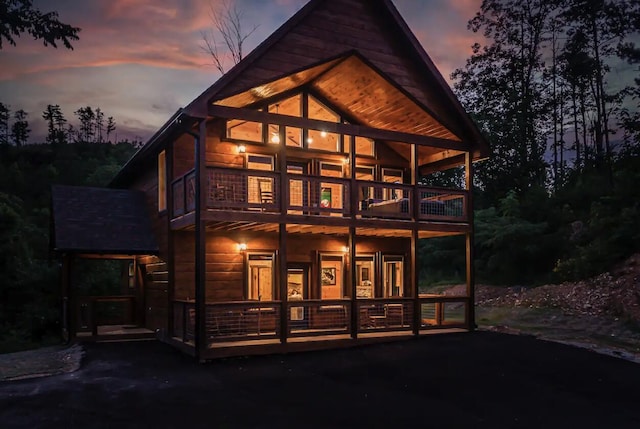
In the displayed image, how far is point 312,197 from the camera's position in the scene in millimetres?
14125

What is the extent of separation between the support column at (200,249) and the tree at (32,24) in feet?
15.3

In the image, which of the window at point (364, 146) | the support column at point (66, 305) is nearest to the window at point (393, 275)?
the window at point (364, 146)

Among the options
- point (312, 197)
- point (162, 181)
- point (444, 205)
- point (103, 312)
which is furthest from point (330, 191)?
point (103, 312)

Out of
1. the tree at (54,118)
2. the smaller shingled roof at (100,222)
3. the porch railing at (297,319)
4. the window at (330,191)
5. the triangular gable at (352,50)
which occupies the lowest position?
the porch railing at (297,319)

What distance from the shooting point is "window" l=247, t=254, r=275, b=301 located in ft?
48.5

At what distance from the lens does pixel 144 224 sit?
52.7ft

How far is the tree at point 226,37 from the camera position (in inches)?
1099

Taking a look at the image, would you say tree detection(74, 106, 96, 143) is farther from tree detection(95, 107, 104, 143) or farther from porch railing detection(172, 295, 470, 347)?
porch railing detection(172, 295, 470, 347)

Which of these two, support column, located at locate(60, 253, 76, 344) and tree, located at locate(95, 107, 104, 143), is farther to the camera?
tree, located at locate(95, 107, 104, 143)

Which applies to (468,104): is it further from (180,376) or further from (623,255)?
(180,376)

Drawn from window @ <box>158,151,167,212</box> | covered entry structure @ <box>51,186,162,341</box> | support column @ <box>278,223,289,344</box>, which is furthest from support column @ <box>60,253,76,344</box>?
support column @ <box>278,223,289,344</box>

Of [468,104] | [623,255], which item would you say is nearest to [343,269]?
[623,255]

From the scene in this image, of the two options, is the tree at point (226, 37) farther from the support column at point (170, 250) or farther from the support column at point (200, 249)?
the support column at point (200, 249)

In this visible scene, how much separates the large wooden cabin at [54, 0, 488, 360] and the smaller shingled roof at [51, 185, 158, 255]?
0.32ft
